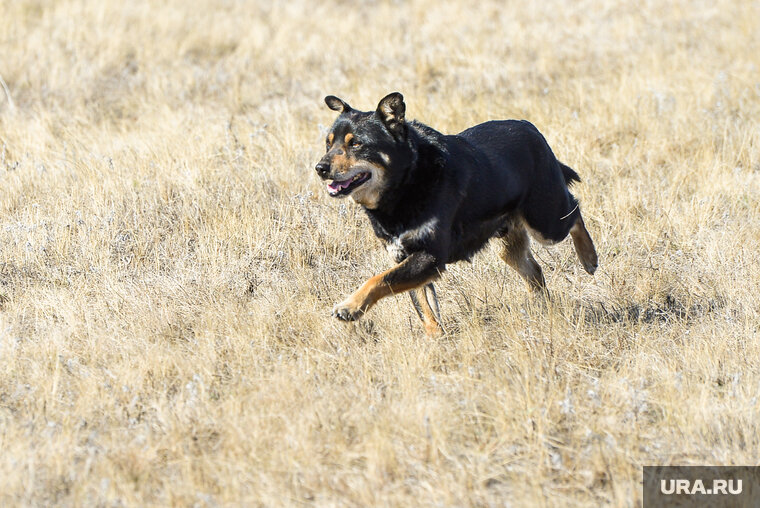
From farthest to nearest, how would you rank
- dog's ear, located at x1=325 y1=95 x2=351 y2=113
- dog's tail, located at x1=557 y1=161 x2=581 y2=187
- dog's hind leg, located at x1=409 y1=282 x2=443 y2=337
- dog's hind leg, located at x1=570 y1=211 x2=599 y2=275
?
dog's tail, located at x1=557 y1=161 x2=581 y2=187, dog's hind leg, located at x1=570 y1=211 x2=599 y2=275, dog's ear, located at x1=325 y1=95 x2=351 y2=113, dog's hind leg, located at x1=409 y1=282 x2=443 y2=337

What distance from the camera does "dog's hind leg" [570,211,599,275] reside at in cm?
584

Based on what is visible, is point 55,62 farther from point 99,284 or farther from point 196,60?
point 99,284

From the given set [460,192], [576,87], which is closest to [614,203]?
[460,192]

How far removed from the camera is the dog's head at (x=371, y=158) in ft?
15.8

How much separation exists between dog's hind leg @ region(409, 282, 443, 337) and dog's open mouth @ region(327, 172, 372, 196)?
79cm

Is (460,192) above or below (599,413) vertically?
above

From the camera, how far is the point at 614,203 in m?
6.77

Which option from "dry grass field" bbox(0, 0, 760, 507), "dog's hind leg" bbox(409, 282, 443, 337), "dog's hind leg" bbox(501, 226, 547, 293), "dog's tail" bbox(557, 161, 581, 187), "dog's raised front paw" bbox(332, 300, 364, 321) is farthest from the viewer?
"dog's tail" bbox(557, 161, 581, 187)

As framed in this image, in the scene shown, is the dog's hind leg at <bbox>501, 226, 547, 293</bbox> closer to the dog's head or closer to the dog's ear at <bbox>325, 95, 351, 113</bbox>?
the dog's head

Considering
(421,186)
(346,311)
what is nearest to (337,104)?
(421,186)

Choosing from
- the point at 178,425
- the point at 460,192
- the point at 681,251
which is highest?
the point at 460,192

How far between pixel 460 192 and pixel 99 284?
2.60m

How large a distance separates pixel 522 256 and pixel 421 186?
3.95 ft

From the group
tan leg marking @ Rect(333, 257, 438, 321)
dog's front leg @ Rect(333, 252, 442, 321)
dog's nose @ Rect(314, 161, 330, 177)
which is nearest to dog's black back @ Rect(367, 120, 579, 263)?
dog's front leg @ Rect(333, 252, 442, 321)
